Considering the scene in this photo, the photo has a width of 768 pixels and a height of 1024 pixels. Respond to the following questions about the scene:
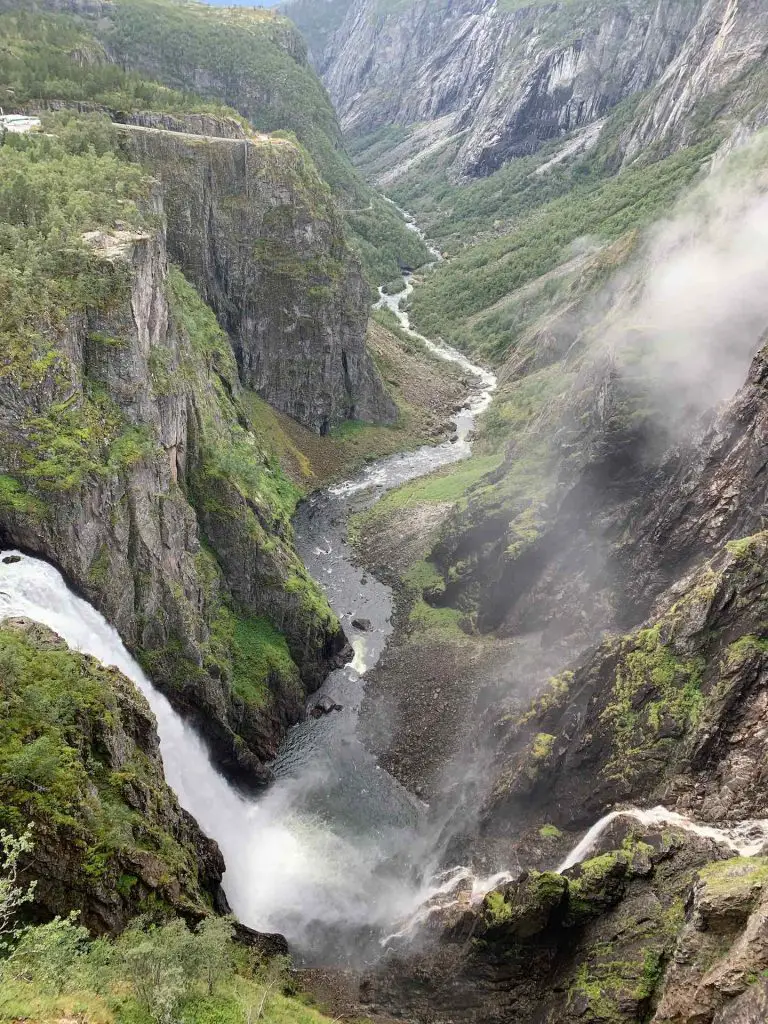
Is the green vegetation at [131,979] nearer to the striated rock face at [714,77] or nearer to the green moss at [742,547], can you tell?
the green moss at [742,547]

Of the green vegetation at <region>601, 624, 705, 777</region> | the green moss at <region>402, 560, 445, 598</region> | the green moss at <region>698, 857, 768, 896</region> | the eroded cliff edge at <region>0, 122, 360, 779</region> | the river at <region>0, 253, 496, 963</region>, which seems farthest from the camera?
the green moss at <region>402, 560, 445, 598</region>

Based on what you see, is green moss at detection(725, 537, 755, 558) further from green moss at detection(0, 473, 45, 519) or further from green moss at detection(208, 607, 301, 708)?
green moss at detection(0, 473, 45, 519)

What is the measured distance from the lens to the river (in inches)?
1358

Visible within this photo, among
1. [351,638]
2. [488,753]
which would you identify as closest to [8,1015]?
[488,753]

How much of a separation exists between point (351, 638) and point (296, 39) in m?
196

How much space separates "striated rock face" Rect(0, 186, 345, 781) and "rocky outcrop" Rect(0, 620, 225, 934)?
767cm

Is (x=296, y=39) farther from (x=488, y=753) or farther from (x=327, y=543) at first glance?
(x=488, y=753)

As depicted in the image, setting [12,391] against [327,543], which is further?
[327,543]

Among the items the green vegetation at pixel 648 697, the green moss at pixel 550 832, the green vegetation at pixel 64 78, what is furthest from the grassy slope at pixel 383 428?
the green moss at pixel 550 832

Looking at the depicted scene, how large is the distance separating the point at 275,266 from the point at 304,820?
67724 millimetres

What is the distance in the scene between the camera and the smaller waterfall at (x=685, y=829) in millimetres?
28312

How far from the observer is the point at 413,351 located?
121m

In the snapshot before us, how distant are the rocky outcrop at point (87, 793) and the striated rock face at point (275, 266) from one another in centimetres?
6328

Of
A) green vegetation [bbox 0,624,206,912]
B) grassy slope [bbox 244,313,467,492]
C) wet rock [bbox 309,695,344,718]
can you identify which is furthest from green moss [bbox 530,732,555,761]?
grassy slope [bbox 244,313,467,492]
